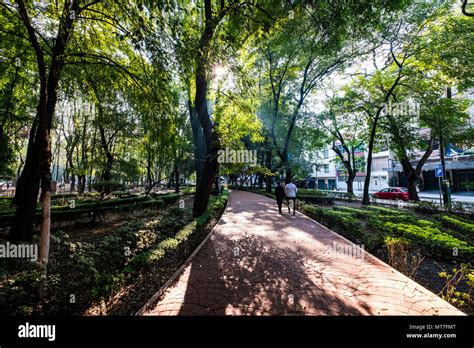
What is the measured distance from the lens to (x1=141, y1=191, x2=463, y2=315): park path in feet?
10.2

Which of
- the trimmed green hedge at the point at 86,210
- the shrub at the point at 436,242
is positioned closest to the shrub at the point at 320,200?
the shrub at the point at 436,242

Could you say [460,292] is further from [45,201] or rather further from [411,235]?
[45,201]

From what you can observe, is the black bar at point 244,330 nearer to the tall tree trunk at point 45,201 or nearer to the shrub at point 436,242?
the tall tree trunk at point 45,201

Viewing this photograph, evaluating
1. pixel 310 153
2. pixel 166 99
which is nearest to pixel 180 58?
pixel 166 99

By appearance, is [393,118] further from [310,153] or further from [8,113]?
[8,113]

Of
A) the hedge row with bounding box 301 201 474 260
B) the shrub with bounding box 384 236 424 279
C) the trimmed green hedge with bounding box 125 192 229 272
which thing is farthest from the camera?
the hedge row with bounding box 301 201 474 260

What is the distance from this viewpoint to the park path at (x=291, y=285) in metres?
3.11

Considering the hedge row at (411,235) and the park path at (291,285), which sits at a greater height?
the hedge row at (411,235)

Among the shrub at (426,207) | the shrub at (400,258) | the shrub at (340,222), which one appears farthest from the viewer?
the shrub at (426,207)

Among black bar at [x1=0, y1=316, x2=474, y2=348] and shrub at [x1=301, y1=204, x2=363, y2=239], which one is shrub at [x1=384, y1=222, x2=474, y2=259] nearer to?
shrub at [x1=301, y1=204, x2=363, y2=239]

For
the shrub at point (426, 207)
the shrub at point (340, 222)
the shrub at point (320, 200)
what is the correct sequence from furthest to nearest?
the shrub at point (320, 200)
the shrub at point (426, 207)
the shrub at point (340, 222)

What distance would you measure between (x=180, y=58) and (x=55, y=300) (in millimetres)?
4952

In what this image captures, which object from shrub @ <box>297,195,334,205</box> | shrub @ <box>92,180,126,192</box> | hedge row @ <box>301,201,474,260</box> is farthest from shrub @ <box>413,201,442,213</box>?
shrub @ <box>92,180,126,192</box>

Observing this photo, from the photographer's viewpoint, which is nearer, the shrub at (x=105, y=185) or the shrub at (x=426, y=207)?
the shrub at (x=105, y=185)
